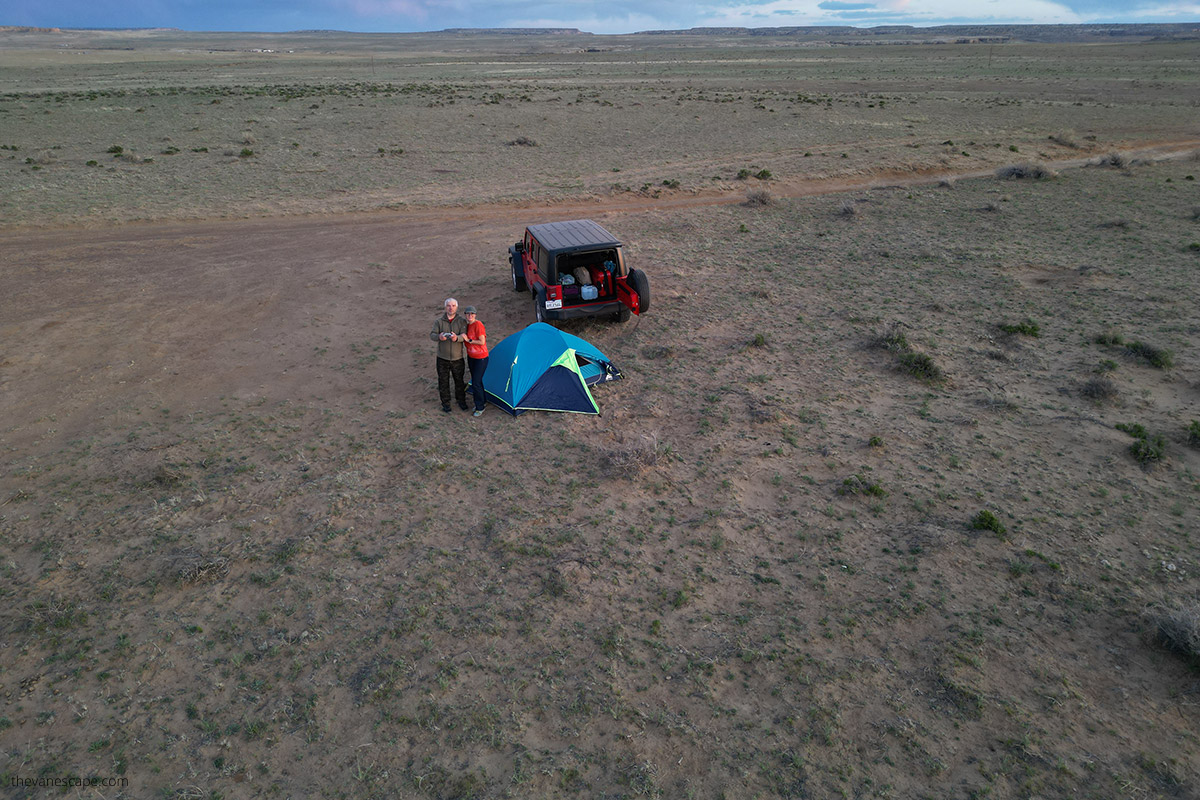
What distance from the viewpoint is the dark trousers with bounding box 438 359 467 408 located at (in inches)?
371

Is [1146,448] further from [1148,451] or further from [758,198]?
[758,198]

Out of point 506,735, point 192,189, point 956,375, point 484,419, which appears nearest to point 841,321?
point 956,375

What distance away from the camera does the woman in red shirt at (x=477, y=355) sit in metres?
9.40

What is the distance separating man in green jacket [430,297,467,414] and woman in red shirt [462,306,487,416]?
0.38 ft

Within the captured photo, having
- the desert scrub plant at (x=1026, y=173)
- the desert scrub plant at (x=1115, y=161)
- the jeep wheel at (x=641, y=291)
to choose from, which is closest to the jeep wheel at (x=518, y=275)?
the jeep wheel at (x=641, y=291)

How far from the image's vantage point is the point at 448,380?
31.3 feet

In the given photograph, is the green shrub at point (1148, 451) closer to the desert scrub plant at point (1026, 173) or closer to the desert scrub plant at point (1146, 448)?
the desert scrub plant at point (1146, 448)

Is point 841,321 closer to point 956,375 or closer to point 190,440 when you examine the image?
point 956,375

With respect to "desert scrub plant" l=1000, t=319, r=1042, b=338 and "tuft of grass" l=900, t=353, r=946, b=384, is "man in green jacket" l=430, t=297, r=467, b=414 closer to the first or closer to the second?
"tuft of grass" l=900, t=353, r=946, b=384

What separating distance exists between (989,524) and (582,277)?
7495mm

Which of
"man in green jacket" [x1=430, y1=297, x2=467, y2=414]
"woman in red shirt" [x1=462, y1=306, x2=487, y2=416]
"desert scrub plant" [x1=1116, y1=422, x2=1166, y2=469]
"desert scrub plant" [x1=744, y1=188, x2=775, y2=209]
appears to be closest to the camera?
"desert scrub plant" [x1=1116, y1=422, x2=1166, y2=469]

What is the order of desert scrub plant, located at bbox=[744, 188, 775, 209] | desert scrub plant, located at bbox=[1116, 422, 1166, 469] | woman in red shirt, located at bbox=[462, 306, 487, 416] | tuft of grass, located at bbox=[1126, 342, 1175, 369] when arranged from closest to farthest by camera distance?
desert scrub plant, located at bbox=[1116, 422, 1166, 469] → woman in red shirt, located at bbox=[462, 306, 487, 416] → tuft of grass, located at bbox=[1126, 342, 1175, 369] → desert scrub plant, located at bbox=[744, 188, 775, 209]

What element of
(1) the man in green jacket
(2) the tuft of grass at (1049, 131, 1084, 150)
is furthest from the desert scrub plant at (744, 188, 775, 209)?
(2) the tuft of grass at (1049, 131, 1084, 150)

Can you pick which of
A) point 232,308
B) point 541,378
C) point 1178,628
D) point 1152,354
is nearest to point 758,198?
point 1152,354
